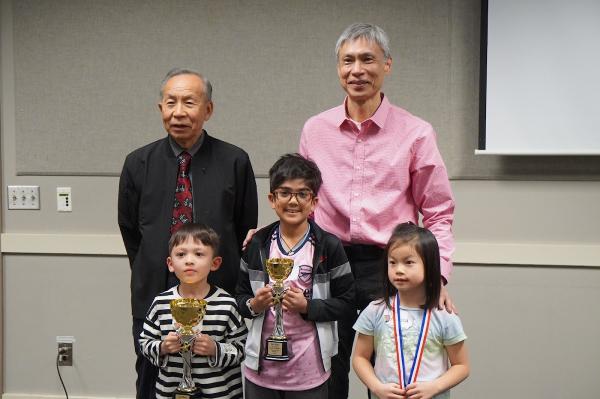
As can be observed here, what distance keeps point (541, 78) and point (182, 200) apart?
187 centimetres

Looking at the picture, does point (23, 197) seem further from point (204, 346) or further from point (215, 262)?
point (204, 346)

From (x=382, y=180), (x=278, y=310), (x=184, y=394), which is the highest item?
(x=382, y=180)

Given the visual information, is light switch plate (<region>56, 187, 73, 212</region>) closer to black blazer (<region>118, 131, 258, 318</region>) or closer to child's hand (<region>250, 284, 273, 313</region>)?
black blazer (<region>118, 131, 258, 318</region>)

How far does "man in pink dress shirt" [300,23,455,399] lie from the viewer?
216 cm

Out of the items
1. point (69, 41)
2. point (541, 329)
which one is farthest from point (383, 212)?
point (69, 41)

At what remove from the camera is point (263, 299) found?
201cm

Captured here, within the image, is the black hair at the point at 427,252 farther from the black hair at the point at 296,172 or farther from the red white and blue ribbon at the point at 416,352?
the black hair at the point at 296,172

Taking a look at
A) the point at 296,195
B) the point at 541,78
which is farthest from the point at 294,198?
the point at 541,78

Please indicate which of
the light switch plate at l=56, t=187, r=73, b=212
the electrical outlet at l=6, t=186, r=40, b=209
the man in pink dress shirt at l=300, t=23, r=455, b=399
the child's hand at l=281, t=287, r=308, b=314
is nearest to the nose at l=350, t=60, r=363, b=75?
the man in pink dress shirt at l=300, t=23, r=455, b=399

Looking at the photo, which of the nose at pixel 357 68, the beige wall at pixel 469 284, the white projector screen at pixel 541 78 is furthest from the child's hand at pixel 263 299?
the white projector screen at pixel 541 78

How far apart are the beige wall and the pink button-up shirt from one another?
122 centimetres

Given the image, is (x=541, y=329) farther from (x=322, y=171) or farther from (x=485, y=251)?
(x=322, y=171)

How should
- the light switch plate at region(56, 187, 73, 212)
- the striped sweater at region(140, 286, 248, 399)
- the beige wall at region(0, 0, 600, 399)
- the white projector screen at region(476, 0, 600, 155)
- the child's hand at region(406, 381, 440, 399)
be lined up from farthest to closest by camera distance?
the light switch plate at region(56, 187, 73, 212)
the beige wall at region(0, 0, 600, 399)
the white projector screen at region(476, 0, 600, 155)
the striped sweater at region(140, 286, 248, 399)
the child's hand at region(406, 381, 440, 399)

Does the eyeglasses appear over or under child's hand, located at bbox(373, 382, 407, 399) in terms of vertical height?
over
